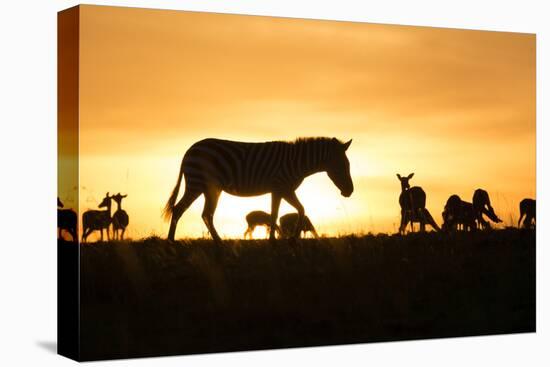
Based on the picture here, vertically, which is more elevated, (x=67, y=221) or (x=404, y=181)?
(x=404, y=181)

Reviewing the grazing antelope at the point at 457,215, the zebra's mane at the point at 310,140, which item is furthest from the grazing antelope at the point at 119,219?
the grazing antelope at the point at 457,215

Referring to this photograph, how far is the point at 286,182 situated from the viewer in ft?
36.2

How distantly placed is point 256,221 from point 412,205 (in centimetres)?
149

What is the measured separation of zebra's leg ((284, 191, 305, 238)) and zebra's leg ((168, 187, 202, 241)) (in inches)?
34.3

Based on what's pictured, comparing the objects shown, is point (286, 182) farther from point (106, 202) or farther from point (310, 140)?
point (106, 202)

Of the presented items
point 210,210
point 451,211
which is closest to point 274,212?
point 210,210

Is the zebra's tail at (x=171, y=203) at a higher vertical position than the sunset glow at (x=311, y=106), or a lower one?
lower

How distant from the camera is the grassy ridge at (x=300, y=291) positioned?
10250 millimetres

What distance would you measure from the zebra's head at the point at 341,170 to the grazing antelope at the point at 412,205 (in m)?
0.49

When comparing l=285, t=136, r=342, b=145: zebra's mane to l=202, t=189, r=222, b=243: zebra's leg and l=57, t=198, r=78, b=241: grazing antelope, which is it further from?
l=57, t=198, r=78, b=241: grazing antelope

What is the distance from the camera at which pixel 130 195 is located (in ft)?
33.9


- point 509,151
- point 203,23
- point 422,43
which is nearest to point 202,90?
point 203,23

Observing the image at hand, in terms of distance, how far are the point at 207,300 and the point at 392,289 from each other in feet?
5.74

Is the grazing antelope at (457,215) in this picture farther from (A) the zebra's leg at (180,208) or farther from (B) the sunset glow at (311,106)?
(A) the zebra's leg at (180,208)
